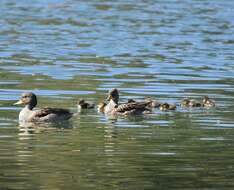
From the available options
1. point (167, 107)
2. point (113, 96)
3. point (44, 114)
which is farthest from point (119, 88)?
point (44, 114)

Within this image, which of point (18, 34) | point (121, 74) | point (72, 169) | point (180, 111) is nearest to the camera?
point (72, 169)

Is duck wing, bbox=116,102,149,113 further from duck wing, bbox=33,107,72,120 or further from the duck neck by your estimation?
the duck neck

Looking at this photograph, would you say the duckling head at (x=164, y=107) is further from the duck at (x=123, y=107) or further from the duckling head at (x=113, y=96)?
the duckling head at (x=113, y=96)

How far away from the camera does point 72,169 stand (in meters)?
14.5

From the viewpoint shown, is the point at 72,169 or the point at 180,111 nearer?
the point at 72,169

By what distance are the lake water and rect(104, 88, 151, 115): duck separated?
0.69 feet

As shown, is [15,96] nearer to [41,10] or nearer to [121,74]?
[121,74]

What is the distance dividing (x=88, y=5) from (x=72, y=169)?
38.1 metres

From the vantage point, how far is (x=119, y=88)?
80.3 ft

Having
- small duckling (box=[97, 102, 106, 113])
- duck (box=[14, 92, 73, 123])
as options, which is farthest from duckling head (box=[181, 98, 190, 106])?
duck (box=[14, 92, 73, 123])

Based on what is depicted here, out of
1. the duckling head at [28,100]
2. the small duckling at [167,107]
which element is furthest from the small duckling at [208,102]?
the duckling head at [28,100]

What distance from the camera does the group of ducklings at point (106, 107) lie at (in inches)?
781

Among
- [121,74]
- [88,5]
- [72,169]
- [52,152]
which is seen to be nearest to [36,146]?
[52,152]

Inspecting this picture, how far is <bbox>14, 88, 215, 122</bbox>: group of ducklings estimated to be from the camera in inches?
781
